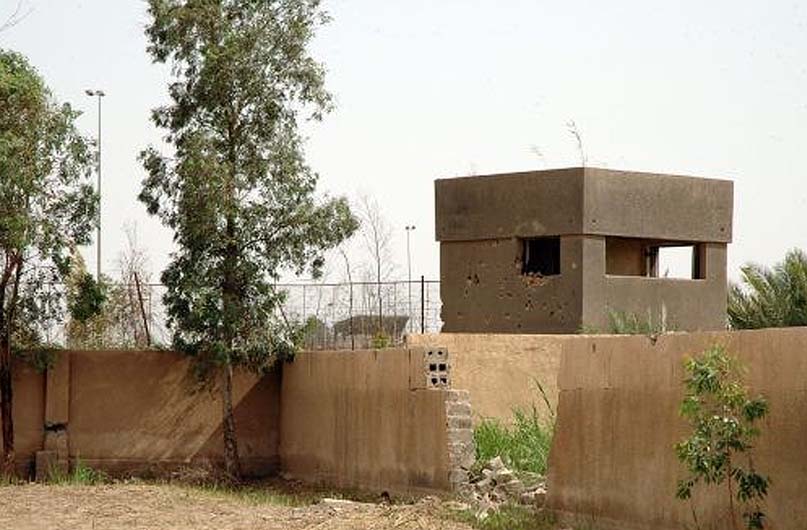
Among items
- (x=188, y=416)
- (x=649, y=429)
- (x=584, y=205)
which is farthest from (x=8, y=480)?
(x=649, y=429)

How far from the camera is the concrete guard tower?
20.7 m

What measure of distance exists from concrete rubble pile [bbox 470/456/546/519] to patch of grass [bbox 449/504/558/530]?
14 cm

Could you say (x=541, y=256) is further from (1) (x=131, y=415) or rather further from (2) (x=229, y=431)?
(1) (x=131, y=415)

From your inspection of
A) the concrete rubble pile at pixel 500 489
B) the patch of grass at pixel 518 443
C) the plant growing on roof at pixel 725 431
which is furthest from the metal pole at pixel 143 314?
the plant growing on roof at pixel 725 431

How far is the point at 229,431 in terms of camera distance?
20.3 meters

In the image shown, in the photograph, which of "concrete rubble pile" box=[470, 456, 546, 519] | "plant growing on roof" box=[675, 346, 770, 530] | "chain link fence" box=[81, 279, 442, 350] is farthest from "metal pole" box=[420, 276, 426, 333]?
"plant growing on roof" box=[675, 346, 770, 530]

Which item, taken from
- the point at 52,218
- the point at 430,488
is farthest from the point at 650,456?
the point at 52,218

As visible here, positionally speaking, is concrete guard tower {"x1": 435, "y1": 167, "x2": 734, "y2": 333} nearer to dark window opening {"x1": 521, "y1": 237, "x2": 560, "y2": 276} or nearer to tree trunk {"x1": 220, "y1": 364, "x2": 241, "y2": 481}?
dark window opening {"x1": 521, "y1": 237, "x2": 560, "y2": 276}

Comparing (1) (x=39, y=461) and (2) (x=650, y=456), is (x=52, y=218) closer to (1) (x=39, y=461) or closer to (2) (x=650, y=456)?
(1) (x=39, y=461)

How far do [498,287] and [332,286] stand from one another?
2346 mm

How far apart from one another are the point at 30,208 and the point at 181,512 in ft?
18.1

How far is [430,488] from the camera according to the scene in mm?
16047

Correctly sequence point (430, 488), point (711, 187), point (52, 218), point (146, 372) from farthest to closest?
point (711, 187)
point (146, 372)
point (52, 218)
point (430, 488)

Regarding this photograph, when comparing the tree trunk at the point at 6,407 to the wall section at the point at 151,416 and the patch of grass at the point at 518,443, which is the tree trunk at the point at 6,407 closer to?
the wall section at the point at 151,416
